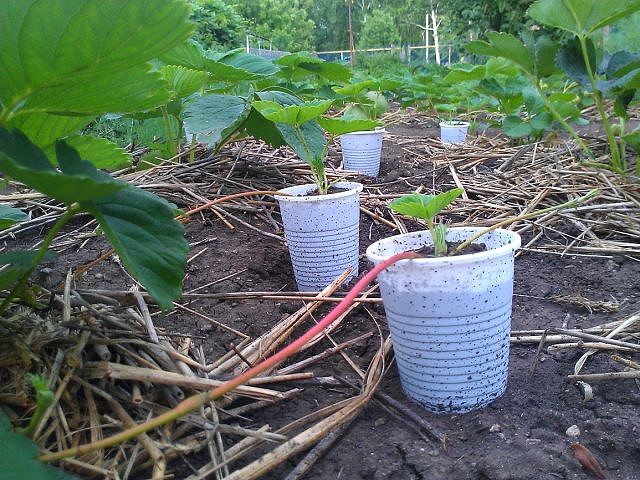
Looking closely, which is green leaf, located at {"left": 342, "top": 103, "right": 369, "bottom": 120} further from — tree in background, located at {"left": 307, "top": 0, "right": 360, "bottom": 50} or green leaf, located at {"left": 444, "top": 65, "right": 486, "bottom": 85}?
tree in background, located at {"left": 307, "top": 0, "right": 360, "bottom": 50}

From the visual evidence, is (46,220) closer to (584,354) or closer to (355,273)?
(355,273)

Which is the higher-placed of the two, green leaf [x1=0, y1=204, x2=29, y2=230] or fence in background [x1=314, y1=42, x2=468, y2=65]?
green leaf [x1=0, y1=204, x2=29, y2=230]

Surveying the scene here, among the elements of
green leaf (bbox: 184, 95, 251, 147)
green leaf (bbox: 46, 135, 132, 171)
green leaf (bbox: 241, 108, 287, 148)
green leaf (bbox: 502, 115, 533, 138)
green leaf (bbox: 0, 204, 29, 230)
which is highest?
green leaf (bbox: 46, 135, 132, 171)

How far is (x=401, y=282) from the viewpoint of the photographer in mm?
925

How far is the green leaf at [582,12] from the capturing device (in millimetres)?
1710

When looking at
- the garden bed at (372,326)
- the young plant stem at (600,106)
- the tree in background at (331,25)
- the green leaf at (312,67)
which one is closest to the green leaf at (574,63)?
the young plant stem at (600,106)

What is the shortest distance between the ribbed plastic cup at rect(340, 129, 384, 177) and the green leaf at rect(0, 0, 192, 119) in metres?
1.96

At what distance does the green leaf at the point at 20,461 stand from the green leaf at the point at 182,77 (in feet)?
4.27

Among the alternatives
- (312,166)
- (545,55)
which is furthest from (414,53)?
(312,166)

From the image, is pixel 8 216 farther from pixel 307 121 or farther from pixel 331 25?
pixel 331 25

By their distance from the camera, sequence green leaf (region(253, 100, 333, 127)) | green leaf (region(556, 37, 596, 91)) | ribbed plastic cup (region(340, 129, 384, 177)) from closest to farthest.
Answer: green leaf (region(253, 100, 333, 127)) → green leaf (region(556, 37, 596, 91)) → ribbed plastic cup (region(340, 129, 384, 177))

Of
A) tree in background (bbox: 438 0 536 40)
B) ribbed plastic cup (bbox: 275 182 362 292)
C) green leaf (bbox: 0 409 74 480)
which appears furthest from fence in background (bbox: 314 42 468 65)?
green leaf (bbox: 0 409 74 480)

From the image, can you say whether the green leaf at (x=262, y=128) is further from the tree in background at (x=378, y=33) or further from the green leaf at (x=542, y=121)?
the tree in background at (x=378, y=33)

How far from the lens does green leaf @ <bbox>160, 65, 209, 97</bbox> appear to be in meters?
1.80
